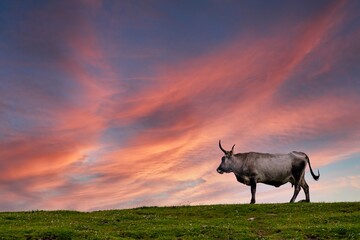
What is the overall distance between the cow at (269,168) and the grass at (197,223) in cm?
754

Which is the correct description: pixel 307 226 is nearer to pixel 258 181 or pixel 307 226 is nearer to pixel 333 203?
pixel 333 203

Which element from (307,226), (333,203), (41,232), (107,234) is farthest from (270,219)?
(41,232)

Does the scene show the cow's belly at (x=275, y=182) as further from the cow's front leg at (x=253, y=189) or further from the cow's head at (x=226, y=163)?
the cow's head at (x=226, y=163)

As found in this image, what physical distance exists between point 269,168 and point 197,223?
16632 millimetres

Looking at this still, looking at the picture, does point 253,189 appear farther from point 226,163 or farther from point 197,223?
point 197,223

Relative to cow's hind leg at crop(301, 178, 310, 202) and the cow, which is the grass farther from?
cow's hind leg at crop(301, 178, 310, 202)

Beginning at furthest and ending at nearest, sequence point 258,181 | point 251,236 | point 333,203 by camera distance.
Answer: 1. point 258,181
2. point 333,203
3. point 251,236

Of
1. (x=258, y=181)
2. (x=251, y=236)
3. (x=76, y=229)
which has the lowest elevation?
(x=251, y=236)

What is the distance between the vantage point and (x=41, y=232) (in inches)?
1115

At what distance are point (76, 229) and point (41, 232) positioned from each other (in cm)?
268

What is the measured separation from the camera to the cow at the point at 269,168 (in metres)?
Answer: 47.0

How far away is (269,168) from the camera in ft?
155

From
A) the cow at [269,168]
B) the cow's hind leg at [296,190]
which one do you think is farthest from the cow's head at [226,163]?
the cow's hind leg at [296,190]

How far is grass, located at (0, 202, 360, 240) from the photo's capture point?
28078 millimetres
